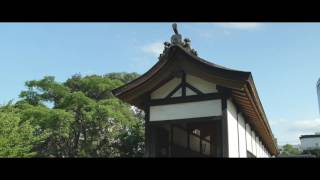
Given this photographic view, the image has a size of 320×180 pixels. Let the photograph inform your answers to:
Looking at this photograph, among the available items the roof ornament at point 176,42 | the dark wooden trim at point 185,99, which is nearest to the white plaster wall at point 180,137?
the dark wooden trim at point 185,99

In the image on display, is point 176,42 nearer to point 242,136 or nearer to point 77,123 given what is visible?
point 242,136

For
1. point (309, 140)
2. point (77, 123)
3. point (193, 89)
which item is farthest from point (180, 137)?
point (309, 140)

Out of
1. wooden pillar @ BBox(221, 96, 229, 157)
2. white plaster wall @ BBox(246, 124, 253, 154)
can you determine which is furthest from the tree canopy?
wooden pillar @ BBox(221, 96, 229, 157)

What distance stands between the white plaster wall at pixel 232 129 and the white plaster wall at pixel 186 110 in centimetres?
36

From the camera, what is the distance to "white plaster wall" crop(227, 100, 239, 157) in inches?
347

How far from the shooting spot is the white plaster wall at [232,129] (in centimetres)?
881

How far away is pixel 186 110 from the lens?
29.4 ft

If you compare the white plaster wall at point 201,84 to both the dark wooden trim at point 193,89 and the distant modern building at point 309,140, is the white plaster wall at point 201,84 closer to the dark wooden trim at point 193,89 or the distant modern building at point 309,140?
the dark wooden trim at point 193,89

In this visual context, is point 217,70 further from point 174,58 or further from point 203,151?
point 203,151
